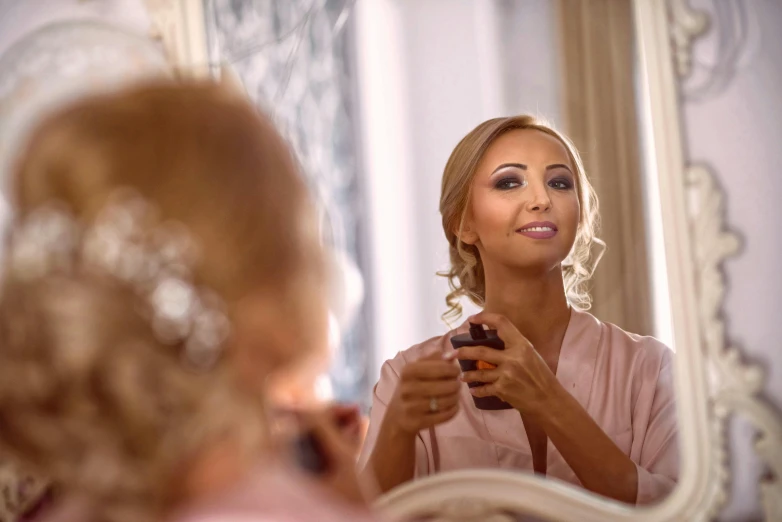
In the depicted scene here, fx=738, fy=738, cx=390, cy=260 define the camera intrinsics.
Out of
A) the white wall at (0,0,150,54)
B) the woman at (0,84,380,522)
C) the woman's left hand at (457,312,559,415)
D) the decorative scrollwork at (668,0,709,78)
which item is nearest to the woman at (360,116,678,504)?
the woman's left hand at (457,312,559,415)

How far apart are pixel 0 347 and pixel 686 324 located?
24.9 inches

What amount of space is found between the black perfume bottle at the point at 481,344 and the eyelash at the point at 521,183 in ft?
0.49

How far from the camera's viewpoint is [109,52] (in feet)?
2.92

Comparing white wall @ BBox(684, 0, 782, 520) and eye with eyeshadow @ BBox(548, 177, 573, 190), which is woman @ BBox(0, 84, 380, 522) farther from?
white wall @ BBox(684, 0, 782, 520)

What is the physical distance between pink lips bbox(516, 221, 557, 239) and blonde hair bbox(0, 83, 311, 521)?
0.38 meters

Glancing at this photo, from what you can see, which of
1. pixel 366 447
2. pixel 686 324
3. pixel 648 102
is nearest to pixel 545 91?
pixel 648 102

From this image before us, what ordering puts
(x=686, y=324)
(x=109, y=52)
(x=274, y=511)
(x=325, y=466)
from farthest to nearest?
(x=109, y=52), (x=686, y=324), (x=325, y=466), (x=274, y=511)

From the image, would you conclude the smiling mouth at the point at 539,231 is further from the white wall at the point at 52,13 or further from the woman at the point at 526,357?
the white wall at the point at 52,13

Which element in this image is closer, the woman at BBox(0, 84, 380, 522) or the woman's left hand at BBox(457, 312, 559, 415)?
the woman at BBox(0, 84, 380, 522)

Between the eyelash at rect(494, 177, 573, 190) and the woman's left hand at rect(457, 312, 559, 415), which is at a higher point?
the eyelash at rect(494, 177, 573, 190)

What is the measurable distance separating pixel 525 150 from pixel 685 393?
304 millimetres

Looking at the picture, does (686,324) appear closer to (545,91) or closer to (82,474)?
(545,91)

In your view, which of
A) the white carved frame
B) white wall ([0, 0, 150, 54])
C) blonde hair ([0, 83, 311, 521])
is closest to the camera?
blonde hair ([0, 83, 311, 521])

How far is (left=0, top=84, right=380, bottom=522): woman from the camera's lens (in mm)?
423
